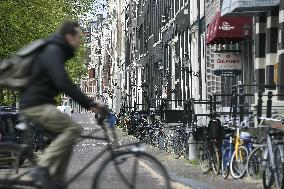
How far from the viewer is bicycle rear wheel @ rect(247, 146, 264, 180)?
50.2 ft

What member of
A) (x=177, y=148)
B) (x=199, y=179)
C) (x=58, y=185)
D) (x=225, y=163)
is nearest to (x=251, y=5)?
(x=177, y=148)

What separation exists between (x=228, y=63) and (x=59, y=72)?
19374mm

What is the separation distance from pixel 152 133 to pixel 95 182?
27.1m

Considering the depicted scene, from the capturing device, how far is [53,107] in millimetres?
9039

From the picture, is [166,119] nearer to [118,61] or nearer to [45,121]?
[45,121]

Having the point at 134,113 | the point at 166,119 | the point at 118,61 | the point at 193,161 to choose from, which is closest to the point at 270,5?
the point at 193,161

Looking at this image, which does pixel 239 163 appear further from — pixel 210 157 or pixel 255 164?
pixel 210 157

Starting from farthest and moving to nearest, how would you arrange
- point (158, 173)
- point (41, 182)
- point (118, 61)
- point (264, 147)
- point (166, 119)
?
point (118, 61), point (166, 119), point (264, 147), point (158, 173), point (41, 182)

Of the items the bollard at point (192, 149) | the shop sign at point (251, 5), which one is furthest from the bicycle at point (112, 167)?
the bollard at point (192, 149)

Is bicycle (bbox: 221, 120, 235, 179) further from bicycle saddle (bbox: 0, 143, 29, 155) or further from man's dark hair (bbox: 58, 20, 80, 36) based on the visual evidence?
man's dark hair (bbox: 58, 20, 80, 36)

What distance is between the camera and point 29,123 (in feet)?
30.0

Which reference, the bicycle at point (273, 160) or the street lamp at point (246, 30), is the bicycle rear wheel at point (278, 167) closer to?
the bicycle at point (273, 160)

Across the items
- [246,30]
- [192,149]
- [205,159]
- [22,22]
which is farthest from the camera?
[22,22]

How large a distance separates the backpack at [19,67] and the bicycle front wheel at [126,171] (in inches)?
46.4
